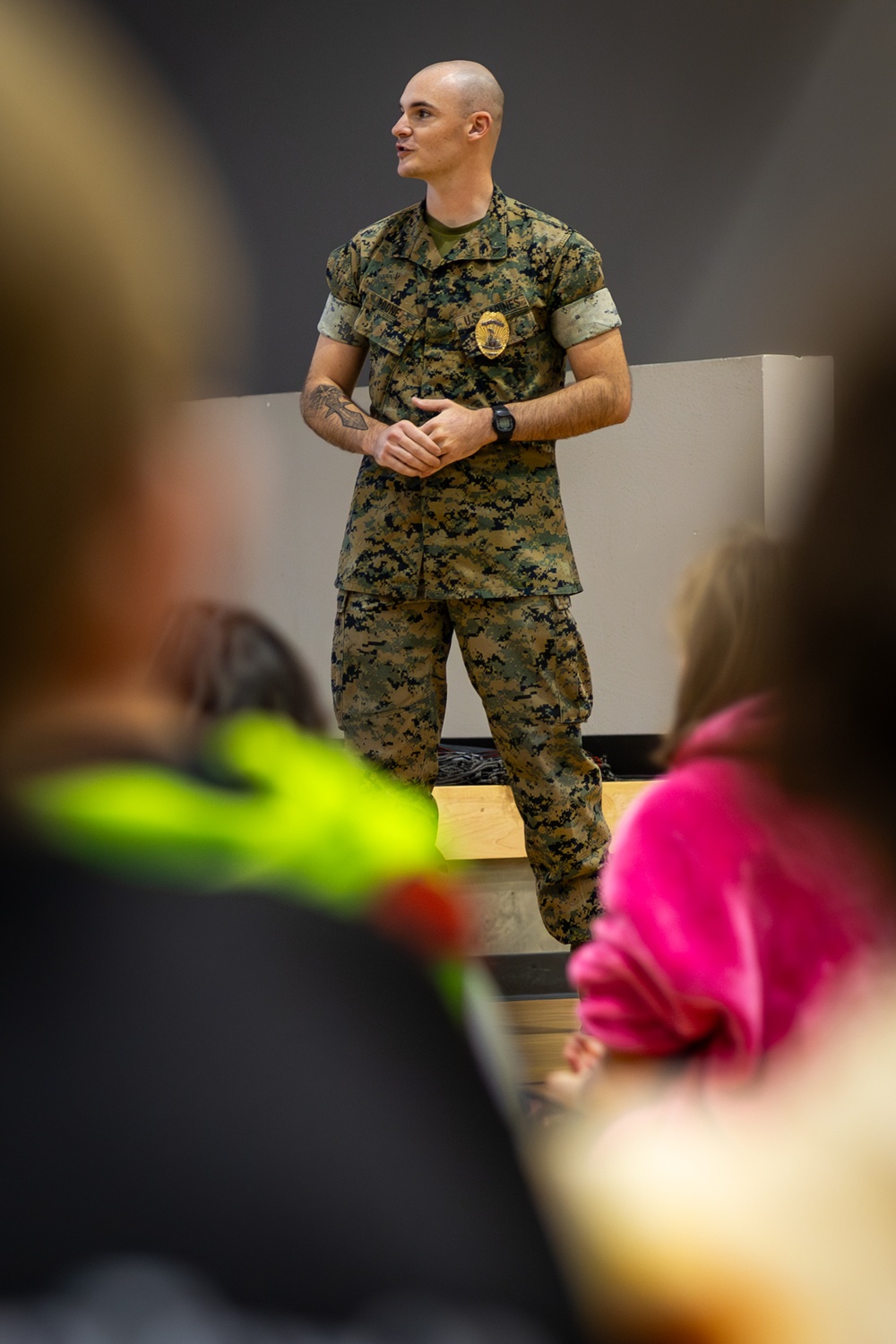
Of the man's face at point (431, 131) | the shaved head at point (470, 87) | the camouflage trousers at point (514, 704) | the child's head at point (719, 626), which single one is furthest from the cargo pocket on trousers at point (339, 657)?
the child's head at point (719, 626)

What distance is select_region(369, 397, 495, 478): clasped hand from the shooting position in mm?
2453

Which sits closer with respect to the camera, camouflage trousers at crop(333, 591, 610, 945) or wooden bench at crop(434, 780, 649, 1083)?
camouflage trousers at crop(333, 591, 610, 945)

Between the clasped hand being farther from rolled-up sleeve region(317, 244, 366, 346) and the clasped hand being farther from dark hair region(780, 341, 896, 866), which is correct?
dark hair region(780, 341, 896, 866)

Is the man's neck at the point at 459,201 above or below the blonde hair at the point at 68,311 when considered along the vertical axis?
above

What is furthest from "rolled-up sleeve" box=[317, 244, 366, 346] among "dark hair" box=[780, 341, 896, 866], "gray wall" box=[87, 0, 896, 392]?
"dark hair" box=[780, 341, 896, 866]

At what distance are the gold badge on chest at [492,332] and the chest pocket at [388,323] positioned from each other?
0.11m

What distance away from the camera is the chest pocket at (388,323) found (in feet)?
8.51

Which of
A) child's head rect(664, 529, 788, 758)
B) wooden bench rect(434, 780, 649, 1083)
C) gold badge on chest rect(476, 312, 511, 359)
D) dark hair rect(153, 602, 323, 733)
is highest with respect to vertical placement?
gold badge on chest rect(476, 312, 511, 359)

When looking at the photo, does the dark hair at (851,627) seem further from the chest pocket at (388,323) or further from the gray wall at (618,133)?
the gray wall at (618,133)

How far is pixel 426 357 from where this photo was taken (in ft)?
8.52

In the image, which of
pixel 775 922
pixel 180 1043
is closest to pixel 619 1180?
pixel 180 1043

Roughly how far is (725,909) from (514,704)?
5.41 feet

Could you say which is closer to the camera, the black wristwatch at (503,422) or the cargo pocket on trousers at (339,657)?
the black wristwatch at (503,422)

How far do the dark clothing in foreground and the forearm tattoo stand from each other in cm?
217
